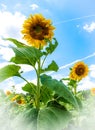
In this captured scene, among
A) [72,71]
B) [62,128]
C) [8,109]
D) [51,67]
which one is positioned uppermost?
[72,71]

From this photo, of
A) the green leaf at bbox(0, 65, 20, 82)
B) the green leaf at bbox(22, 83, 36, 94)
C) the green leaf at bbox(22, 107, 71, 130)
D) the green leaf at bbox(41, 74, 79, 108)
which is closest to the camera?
the green leaf at bbox(41, 74, 79, 108)

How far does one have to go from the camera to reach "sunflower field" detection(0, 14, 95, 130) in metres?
1.12

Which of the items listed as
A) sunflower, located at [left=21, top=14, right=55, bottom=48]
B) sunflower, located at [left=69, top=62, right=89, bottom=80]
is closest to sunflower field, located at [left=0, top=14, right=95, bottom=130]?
sunflower, located at [left=21, top=14, right=55, bottom=48]

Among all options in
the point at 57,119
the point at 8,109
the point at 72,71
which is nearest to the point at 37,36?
the point at 8,109

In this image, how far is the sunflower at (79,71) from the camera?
6.93 feet

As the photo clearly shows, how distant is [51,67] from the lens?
134 centimetres

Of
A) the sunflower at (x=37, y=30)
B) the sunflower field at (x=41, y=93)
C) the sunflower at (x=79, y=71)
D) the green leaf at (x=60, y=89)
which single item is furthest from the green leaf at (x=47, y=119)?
the sunflower at (x=79, y=71)

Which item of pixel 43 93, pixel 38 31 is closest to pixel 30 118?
pixel 43 93

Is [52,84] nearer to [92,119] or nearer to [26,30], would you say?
[92,119]

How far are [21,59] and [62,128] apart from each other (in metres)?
0.32

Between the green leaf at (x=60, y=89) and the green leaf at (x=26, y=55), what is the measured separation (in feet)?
0.37

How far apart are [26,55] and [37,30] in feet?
1.22

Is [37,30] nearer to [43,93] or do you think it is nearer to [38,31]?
[38,31]

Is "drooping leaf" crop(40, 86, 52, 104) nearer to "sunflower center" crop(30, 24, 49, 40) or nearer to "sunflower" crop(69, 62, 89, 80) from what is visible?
"sunflower center" crop(30, 24, 49, 40)
